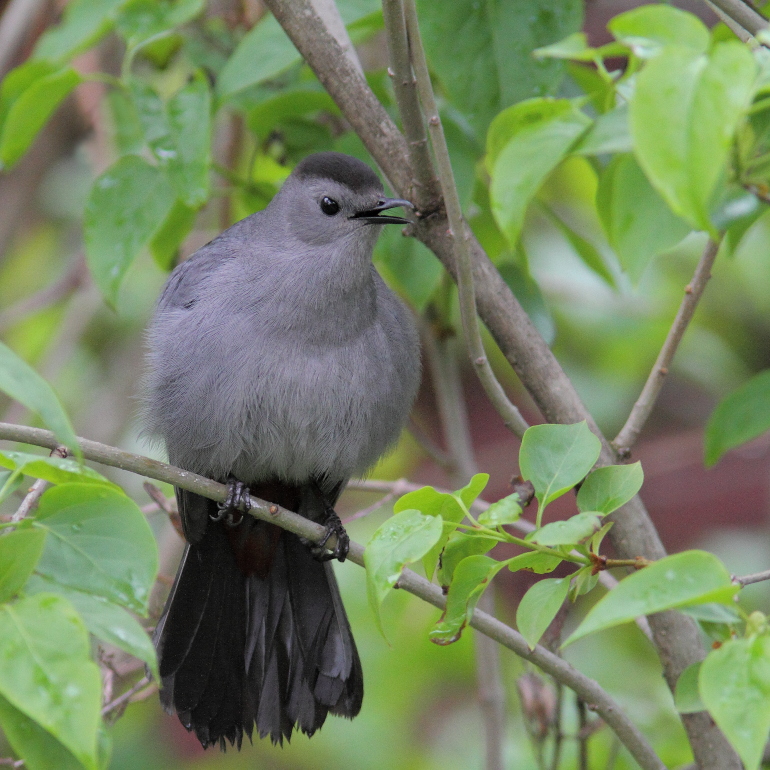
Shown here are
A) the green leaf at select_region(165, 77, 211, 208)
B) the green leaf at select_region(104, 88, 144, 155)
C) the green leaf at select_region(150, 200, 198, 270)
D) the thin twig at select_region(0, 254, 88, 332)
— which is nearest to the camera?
the green leaf at select_region(165, 77, 211, 208)

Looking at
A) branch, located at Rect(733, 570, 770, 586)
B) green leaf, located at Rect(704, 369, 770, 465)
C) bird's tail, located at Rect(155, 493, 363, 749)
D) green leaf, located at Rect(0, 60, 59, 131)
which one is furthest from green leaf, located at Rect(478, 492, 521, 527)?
green leaf, located at Rect(0, 60, 59, 131)

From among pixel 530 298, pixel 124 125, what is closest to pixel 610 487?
pixel 530 298

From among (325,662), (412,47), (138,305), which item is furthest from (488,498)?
(412,47)

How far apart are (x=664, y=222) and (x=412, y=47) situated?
2.36ft

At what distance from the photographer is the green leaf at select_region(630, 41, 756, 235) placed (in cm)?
123

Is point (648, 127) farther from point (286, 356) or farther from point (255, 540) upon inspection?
point (255, 540)

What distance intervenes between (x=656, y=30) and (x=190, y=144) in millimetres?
1521

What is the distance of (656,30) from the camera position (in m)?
1.39

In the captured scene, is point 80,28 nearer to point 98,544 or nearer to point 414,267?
point 414,267

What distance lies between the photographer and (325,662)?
291 cm

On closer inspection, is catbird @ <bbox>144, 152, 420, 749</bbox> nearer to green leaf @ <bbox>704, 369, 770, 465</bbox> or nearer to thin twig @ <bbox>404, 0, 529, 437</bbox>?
thin twig @ <bbox>404, 0, 529, 437</bbox>

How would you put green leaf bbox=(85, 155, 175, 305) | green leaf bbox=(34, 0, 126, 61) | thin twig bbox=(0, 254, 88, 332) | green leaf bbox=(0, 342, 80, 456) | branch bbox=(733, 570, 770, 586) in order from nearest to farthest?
green leaf bbox=(0, 342, 80, 456) → branch bbox=(733, 570, 770, 586) → green leaf bbox=(85, 155, 175, 305) → green leaf bbox=(34, 0, 126, 61) → thin twig bbox=(0, 254, 88, 332)

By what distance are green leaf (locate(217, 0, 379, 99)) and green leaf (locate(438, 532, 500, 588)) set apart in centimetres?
145

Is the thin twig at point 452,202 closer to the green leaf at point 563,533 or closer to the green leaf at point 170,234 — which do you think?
the green leaf at point 563,533
